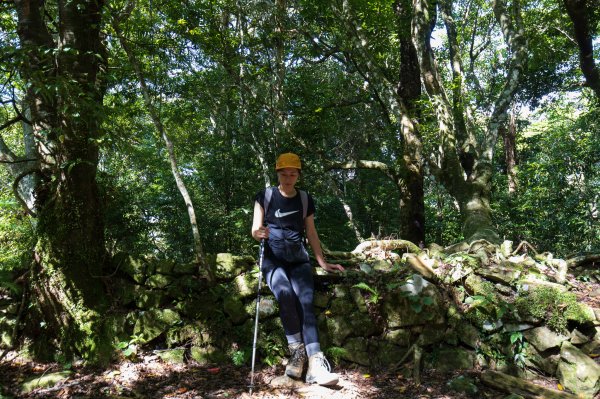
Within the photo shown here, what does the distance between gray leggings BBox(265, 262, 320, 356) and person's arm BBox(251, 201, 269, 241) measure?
31 centimetres

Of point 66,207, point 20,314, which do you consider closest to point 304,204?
point 66,207

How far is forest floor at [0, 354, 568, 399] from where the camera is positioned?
3668 mm

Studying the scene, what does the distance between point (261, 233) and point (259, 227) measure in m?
0.09

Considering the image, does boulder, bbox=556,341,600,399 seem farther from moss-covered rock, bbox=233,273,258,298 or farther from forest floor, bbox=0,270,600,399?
moss-covered rock, bbox=233,273,258,298

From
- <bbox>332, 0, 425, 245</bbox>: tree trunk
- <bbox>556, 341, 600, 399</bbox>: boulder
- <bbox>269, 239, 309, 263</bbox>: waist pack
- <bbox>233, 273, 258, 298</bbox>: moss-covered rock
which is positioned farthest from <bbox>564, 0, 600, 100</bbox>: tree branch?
<bbox>233, 273, 258, 298</bbox>: moss-covered rock

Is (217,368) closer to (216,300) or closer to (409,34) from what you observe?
(216,300)

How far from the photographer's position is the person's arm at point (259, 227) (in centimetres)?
407

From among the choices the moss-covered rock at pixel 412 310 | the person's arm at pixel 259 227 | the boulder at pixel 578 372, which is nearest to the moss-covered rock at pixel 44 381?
the person's arm at pixel 259 227

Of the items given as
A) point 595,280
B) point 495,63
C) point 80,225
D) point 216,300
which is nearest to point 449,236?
point 495,63

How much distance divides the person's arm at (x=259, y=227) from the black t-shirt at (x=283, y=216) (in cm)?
5

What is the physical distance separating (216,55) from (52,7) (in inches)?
134

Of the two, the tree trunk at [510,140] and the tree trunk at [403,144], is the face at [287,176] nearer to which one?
the tree trunk at [403,144]

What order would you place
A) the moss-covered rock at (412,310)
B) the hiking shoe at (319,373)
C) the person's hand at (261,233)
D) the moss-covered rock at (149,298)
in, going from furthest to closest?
the moss-covered rock at (149,298), the moss-covered rock at (412,310), the person's hand at (261,233), the hiking shoe at (319,373)

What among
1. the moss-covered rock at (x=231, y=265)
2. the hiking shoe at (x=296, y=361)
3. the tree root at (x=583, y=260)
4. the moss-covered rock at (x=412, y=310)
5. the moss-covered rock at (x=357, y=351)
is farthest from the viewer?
the tree root at (x=583, y=260)
